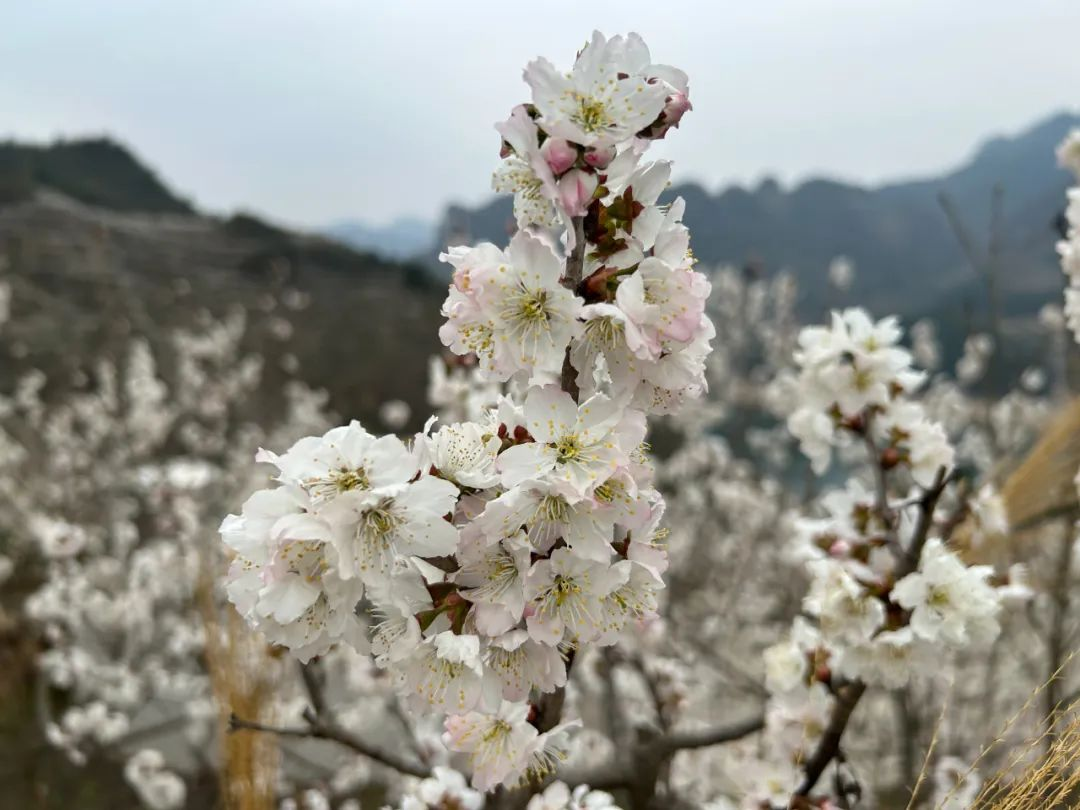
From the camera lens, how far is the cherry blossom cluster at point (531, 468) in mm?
700

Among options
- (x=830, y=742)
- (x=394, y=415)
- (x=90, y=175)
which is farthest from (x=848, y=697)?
(x=90, y=175)

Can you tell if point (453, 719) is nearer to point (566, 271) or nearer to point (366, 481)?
point (366, 481)

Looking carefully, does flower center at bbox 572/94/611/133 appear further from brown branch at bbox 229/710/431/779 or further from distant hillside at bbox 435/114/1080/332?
distant hillside at bbox 435/114/1080/332

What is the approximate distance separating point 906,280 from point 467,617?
20969 millimetres

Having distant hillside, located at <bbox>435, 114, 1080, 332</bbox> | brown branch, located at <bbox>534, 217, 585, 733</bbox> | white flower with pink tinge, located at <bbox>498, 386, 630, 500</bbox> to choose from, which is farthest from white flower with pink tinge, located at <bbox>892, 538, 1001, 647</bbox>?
distant hillside, located at <bbox>435, 114, 1080, 332</bbox>

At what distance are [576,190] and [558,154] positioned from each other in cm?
4

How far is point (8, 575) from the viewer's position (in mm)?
6387

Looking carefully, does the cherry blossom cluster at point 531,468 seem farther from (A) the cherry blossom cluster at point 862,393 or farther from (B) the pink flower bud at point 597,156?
(A) the cherry blossom cluster at point 862,393

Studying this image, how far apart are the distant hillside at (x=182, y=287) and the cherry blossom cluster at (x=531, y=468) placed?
8.59m

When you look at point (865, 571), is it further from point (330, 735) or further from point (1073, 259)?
point (330, 735)

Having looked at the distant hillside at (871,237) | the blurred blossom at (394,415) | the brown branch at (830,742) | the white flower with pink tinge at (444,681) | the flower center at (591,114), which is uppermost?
the distant hillside at (871,237)

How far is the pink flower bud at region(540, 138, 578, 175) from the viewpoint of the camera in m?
0.72

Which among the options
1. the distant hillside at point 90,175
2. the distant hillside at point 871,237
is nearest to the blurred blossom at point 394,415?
the distant hillside at point 871,237

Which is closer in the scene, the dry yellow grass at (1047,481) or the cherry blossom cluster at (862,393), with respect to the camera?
the cherry blossom cluster at (862,393)
